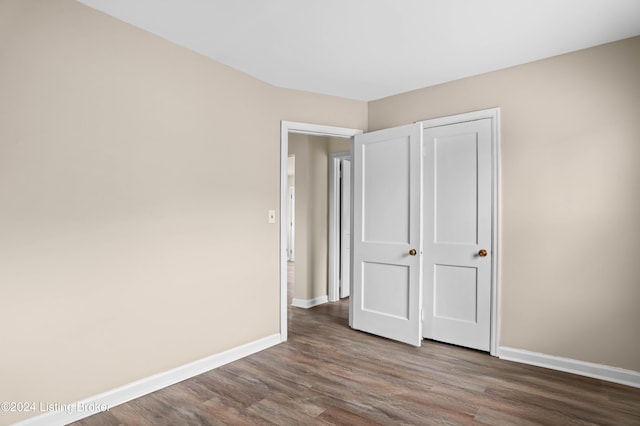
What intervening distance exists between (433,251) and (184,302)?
2.25 meters

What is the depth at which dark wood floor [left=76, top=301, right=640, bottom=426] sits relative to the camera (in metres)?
2.17

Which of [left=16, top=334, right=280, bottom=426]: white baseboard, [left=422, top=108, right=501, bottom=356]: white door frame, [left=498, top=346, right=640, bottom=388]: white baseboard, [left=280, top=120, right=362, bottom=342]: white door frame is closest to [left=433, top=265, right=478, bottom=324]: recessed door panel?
[left=422, top=108, right=501, bottom=356]: white door frame

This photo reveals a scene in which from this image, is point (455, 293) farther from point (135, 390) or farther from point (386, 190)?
point (135, 390)

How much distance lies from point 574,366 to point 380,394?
158cm

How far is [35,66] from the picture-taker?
200cm

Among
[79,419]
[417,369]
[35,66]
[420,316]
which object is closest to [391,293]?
[420,316]

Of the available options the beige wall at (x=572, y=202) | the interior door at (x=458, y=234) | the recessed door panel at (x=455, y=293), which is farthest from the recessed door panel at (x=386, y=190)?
the beige wall at (x=572, y=202)

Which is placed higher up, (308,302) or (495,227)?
(495,227)

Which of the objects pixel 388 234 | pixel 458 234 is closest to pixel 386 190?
pixel 388 234

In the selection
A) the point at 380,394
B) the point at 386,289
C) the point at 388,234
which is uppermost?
the point at 388,234

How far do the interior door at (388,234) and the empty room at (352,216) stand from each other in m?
0.02

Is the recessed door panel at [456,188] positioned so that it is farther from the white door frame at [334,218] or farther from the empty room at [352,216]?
the white door frame at [334,218]

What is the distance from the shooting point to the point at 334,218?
5.09m

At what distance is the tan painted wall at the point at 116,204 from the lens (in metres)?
1.95
